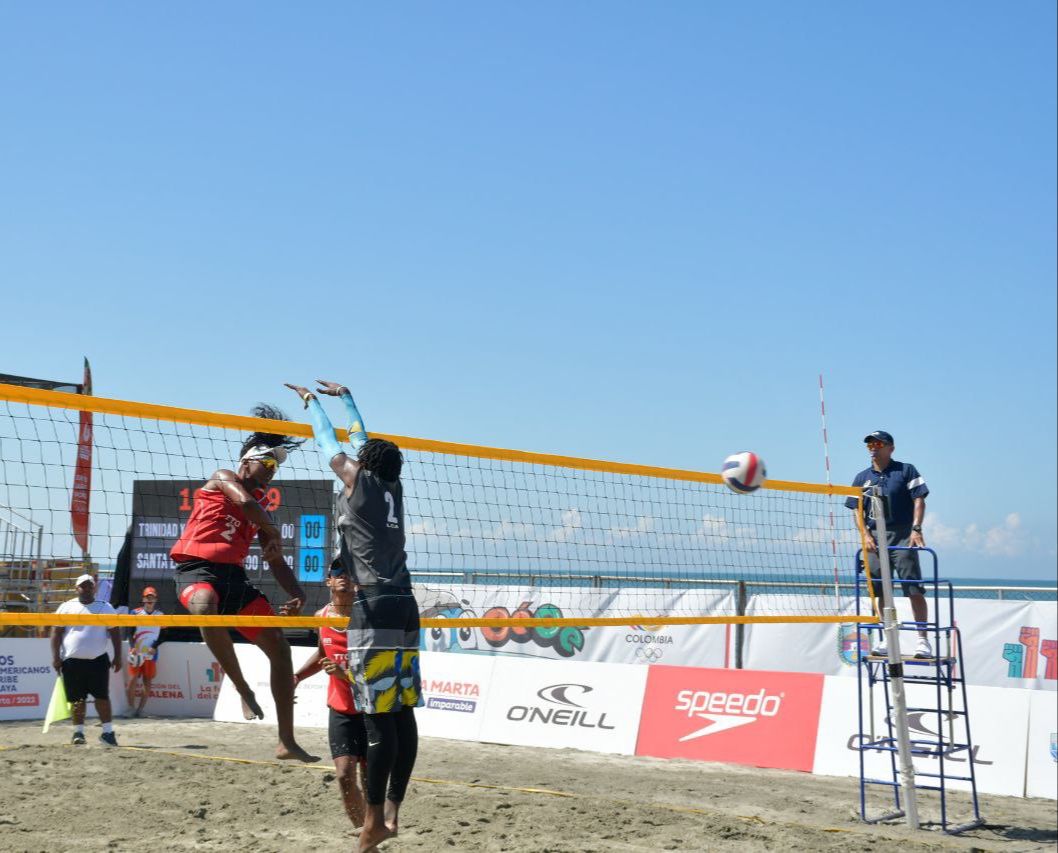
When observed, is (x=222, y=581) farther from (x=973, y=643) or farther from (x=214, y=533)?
(x=973, y=643)

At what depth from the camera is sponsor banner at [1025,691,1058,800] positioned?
9617mm

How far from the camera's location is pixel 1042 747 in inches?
382

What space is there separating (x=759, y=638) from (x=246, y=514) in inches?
408

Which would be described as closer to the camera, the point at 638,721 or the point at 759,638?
the point at 638,721

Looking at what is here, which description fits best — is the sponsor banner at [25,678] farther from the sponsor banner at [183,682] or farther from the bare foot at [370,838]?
the bare foot at [370,838]

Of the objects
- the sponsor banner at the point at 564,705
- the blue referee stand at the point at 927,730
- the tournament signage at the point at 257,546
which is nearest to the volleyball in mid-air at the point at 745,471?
the blue referee stand at the point at 927,730

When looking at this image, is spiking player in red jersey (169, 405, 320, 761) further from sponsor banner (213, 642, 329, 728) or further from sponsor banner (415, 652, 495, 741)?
sponsor banner (213, 642, 329, 728)

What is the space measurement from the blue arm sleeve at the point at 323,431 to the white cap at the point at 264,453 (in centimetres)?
51

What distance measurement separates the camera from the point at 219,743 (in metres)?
12.3

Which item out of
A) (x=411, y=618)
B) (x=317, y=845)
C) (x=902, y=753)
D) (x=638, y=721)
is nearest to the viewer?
(x=411, y=618)

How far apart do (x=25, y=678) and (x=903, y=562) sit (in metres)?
11.1

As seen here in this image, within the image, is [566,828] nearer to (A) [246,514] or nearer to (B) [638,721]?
(A) [246,514]

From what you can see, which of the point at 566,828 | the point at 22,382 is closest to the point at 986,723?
the point at 566,828

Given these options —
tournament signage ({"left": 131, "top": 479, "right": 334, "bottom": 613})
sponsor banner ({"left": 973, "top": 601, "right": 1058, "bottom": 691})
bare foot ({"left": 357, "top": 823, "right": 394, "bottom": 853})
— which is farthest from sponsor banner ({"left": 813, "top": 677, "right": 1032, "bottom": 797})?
tournament signage ({"left": 131, "top": 479, "right": 334, "bottom": 613})
